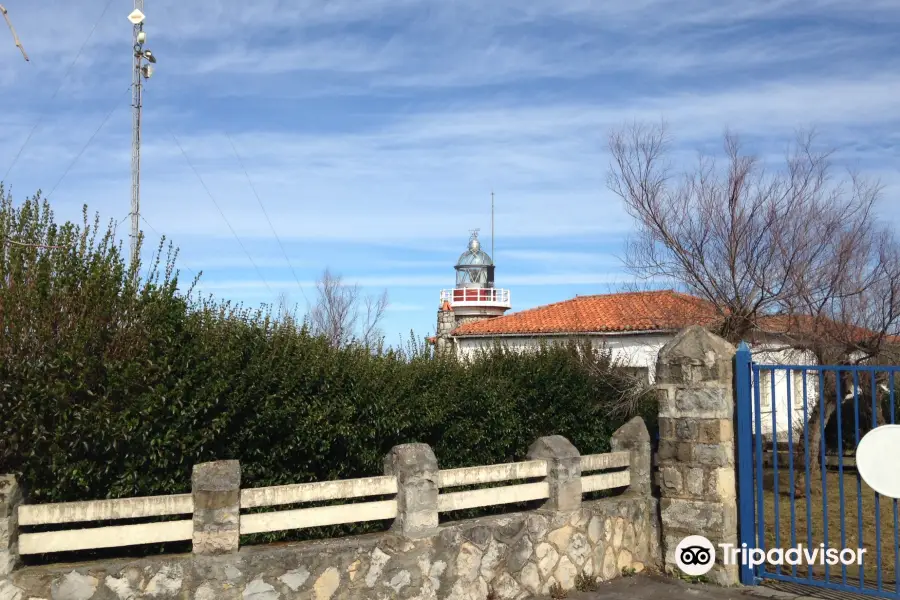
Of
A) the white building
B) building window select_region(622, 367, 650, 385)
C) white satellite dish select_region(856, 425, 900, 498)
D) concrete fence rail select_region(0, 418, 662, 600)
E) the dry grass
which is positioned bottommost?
the dry grass

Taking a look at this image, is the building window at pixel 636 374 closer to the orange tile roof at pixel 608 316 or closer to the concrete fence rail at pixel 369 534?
the orange tile roof at pixel 608 316

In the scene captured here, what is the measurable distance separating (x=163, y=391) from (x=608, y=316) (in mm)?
17539

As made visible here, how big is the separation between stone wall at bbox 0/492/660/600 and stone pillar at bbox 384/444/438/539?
10 centimetres

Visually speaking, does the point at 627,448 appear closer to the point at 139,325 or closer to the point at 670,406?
the point at 670,406

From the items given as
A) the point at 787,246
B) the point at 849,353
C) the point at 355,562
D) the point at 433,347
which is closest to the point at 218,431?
the point at 355,562

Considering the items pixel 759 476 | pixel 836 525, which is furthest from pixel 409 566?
pixel 836 525

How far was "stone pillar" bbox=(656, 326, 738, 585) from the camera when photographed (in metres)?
7.50

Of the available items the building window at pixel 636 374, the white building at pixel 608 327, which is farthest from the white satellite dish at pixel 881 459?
the building window at pixel 636 374

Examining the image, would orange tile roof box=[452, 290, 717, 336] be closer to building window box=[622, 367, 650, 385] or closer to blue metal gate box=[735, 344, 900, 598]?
building window box=[622, 367, 650, 385]

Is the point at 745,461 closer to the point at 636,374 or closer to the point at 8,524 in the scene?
the point at 636,374

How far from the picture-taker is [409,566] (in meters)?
6.43

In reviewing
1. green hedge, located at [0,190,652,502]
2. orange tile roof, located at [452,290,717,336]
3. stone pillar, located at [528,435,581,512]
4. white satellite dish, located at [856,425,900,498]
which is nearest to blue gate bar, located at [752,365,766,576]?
white satellite dish, located at [856,425,900,498]

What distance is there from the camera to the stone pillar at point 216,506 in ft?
18.6

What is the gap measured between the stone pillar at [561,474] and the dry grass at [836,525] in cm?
174
